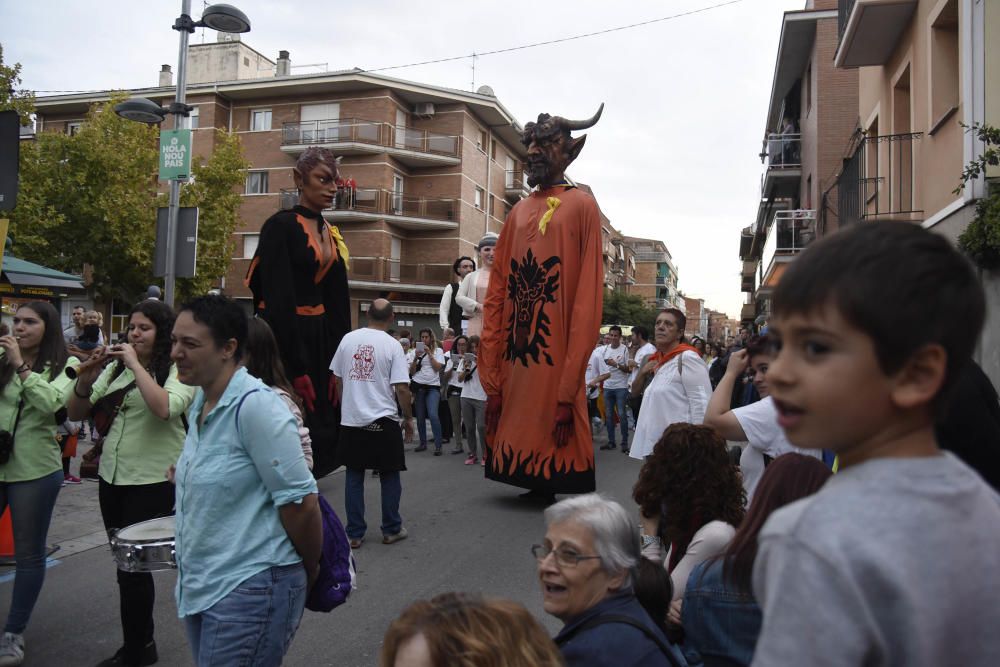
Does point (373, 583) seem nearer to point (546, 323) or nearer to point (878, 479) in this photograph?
point (546, 323)

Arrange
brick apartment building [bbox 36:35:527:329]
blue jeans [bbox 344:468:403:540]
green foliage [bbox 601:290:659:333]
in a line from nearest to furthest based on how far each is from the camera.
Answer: blue jeans [bbox 344:468:403:540] < brick apartment building [bbox 36:35:527:329] < green foliage [bbox 601:290:659:333]

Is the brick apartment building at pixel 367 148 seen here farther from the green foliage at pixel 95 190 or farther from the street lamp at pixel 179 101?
the street lamp at pixel 179 101

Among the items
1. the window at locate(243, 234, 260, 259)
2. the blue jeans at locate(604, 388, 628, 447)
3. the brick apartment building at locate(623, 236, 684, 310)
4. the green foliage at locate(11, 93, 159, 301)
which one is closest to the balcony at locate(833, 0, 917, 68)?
the blue jeans at locate(604, 388, 628, 447)

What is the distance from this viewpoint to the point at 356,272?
38969 mm

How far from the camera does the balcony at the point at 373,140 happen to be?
37625 mm

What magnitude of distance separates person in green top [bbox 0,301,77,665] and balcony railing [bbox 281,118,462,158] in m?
34.8

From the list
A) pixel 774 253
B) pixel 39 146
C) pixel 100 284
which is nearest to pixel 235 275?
pixel 100 284

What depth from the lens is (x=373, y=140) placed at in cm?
3775

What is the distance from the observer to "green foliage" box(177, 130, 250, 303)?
29.8 metres

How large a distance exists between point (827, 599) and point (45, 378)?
173 inches

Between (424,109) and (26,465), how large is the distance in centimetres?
3772

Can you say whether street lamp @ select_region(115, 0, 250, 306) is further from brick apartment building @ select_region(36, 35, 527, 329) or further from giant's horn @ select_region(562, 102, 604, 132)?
brick apartment building @ select_region(36, 35, 527, 329)

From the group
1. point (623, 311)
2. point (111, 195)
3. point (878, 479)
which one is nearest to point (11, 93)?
point (111, 195)

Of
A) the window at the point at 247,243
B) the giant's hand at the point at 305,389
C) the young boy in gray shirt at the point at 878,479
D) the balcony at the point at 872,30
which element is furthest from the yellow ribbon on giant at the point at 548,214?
the window at the point at 247,243
